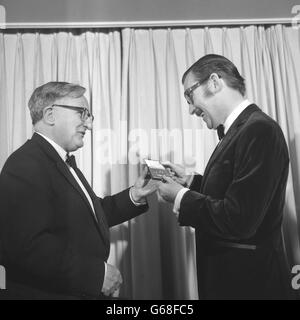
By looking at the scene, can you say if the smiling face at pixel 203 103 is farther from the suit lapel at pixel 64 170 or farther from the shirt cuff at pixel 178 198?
the suit lapel at pixel 64 170

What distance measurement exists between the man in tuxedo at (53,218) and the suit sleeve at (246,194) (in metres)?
0.28

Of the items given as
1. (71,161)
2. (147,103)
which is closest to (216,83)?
(147,103)

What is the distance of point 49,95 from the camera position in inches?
51.2

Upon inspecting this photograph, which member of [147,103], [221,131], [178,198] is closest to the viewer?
[178,198]

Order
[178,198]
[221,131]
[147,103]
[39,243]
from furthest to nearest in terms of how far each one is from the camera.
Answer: [147,103] < [221,131] < [178,198] < [39,243]

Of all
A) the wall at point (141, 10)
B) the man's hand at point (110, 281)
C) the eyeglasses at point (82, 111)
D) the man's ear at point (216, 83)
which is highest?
the wall at point (141, 10)

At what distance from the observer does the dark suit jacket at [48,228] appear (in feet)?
3.53

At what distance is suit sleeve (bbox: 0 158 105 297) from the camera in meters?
1.07

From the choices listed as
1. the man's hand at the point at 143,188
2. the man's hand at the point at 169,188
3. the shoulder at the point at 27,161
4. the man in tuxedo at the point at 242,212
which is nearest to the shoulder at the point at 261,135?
the man in tuxedo at the point at 242,212

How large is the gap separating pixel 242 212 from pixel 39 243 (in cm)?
54

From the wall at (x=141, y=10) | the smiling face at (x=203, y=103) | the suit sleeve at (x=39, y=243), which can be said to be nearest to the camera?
the suit sleeve at (x=39, y=243)

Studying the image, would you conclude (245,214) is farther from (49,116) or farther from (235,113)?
(49,116)
